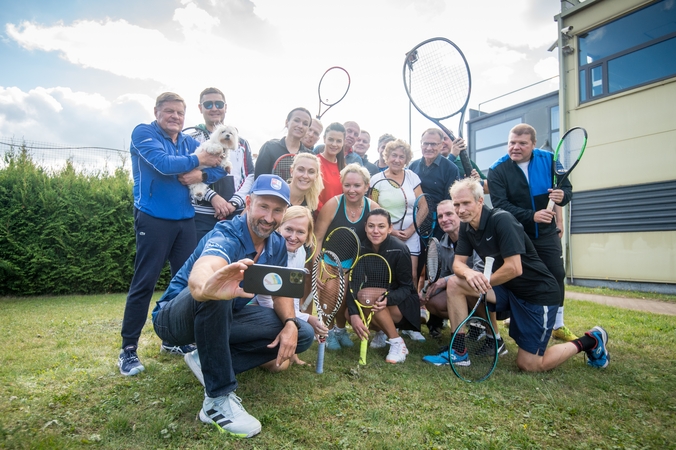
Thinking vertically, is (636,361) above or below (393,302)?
below

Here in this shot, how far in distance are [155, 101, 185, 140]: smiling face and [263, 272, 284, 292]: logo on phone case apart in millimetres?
2280

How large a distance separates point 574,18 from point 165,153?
1168 centimetres

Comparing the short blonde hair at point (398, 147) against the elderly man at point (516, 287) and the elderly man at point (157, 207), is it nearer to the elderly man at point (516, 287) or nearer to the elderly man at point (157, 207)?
the elderly man at point (516, 287)

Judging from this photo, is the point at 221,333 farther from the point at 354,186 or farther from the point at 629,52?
the point at 629,52

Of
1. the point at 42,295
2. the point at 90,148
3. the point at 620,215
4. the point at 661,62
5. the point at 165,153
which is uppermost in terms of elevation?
the point at 661,62

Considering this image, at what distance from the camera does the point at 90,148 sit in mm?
10781

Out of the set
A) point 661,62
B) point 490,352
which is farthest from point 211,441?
point 661,62

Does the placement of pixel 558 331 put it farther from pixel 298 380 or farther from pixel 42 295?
pixel 42 295

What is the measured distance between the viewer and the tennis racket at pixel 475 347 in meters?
3.29

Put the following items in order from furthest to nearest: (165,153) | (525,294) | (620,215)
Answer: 1. (620,215)
2. (525,294)
3. (165,153)

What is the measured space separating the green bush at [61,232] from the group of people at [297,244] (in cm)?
621

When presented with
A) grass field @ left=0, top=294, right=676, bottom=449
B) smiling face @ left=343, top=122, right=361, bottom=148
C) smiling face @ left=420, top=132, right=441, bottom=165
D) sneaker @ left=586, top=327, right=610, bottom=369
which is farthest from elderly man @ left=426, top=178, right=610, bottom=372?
smiling face @ left=343, top=122, right=361, bottom=148

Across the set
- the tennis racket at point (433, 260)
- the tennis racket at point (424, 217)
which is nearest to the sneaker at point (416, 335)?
the tennis racket at point (433, 260)

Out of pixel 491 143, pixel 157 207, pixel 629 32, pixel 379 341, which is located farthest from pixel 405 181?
pixel 491 143
